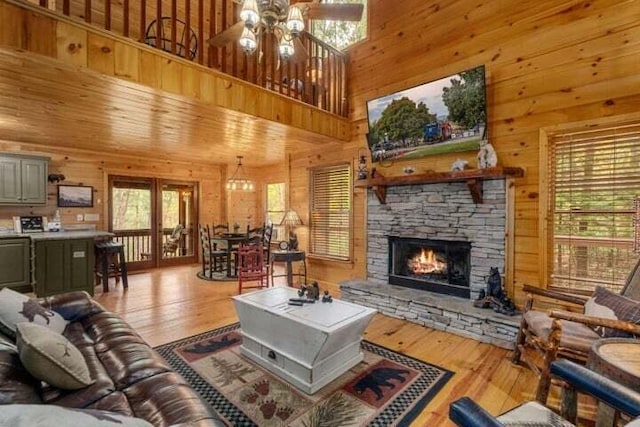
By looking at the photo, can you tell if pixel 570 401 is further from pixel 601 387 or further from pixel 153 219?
pixel 153 219

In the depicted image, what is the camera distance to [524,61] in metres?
3.31

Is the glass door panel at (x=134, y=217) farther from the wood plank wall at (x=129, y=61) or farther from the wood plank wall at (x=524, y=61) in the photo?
the wood plank wall at (x=524, y=61)

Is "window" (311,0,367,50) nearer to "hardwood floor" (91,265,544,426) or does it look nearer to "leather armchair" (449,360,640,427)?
"hardwood floor" (91,265,544,426)

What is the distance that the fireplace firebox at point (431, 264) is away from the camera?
3727 mm

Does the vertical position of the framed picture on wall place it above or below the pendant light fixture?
below

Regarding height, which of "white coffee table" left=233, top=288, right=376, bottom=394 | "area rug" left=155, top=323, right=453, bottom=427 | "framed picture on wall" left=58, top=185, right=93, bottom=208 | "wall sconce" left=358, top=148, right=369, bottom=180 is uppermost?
"wall sconce" left=358, top=148, right=369, bottom=180

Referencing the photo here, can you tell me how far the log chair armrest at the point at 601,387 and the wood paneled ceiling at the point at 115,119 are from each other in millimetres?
3325

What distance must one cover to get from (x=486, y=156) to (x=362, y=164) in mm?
1690

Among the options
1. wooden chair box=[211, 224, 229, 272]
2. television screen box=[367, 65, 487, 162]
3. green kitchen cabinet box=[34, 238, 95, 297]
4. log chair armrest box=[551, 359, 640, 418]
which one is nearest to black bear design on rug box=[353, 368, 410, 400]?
log chair armrest box=[551, 359, 640, 418]

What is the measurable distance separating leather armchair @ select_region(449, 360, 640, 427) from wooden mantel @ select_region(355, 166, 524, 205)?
7.19 feet

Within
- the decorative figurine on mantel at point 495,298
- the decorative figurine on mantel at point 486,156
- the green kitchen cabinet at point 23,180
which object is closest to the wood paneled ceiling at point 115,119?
the green kitchen cabinet at point 23,180

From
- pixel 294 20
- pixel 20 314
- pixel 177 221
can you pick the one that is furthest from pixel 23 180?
pixel 294 20

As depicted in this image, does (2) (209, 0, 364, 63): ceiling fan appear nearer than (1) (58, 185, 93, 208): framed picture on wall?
Yes

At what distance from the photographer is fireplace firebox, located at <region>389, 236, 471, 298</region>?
373cm
